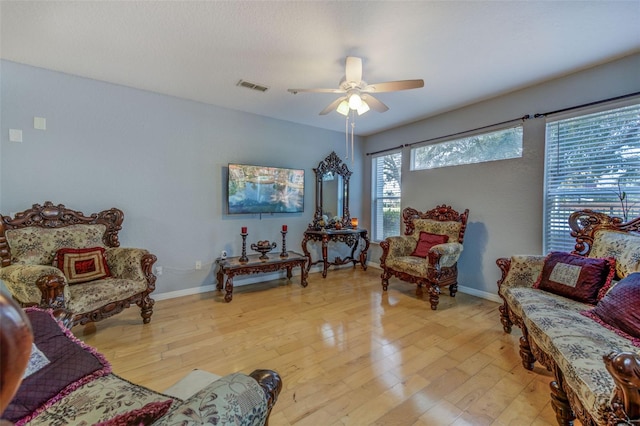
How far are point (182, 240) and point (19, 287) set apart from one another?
153cm

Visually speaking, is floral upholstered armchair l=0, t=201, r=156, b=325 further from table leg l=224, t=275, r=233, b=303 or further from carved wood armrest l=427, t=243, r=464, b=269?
carved wood armrest l=427, t=243, r=464, b=269

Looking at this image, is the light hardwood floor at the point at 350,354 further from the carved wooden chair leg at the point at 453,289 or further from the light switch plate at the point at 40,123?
the light switch plate at the point at 40,123

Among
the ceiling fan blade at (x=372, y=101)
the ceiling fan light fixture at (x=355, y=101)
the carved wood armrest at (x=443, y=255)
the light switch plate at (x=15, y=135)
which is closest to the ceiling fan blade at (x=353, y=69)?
the ceiling fan light fixture at (x=355, y=101)

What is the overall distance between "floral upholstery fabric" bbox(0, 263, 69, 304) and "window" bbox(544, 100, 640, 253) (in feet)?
14.7

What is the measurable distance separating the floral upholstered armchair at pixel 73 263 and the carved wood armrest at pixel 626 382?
298 centimetres

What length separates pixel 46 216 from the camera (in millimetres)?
2559

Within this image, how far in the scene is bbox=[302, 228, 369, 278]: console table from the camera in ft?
13.8

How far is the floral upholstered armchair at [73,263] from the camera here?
199 cm

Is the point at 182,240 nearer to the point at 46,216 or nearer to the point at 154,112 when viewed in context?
the point at 46,216

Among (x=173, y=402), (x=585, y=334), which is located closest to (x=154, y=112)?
(x=173, y=402)

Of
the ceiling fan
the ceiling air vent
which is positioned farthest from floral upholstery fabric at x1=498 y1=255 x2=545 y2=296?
the ceiling air vent

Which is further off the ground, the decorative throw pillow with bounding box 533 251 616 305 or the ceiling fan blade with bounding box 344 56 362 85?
the ceiling fan blade with bounding box 344 56 362 85

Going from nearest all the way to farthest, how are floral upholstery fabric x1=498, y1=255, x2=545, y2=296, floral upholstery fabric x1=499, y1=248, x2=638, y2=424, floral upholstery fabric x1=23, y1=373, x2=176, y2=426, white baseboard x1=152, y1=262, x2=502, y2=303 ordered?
floral upholstery fabric x1=23, y1=373, x2=176, y2=426, floral upholstery fabric x1=499, y1=248, x2=638, y2=424, floral upholstery fabric x1=498, y1=255, x2=545, y2=296, white baseboard x1=152, y1=262, x2=502, y2=303

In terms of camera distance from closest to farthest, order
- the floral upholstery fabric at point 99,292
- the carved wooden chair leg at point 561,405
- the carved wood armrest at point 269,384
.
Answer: the carved wood armrest at point 269,384
the carved wooden chair leg at point 561,405
the floral upholstery fabric at point 99,292
